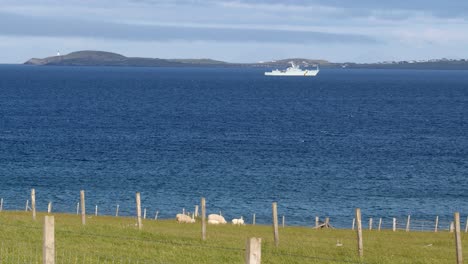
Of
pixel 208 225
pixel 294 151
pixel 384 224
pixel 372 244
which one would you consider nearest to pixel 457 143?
pixel 294 151

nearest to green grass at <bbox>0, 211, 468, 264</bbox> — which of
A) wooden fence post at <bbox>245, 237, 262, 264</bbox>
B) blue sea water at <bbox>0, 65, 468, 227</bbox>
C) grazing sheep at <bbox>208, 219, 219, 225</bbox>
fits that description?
wooden fence post at <bbox>245, 237, 262, 264</bbox>

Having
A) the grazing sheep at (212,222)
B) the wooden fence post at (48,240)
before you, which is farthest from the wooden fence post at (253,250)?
the grazing sheep at (212,222)

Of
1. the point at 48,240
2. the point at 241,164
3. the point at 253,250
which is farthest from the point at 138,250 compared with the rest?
the point at 241,164

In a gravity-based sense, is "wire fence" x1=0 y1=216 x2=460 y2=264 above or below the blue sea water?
above

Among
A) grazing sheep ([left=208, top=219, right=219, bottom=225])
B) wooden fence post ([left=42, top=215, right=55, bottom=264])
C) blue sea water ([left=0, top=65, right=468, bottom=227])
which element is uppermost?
wooden fence post ([left=42, top=215, right=55, bottom=264])

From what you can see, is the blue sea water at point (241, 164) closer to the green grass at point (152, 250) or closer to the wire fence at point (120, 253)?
the green grass at point (152, 250)

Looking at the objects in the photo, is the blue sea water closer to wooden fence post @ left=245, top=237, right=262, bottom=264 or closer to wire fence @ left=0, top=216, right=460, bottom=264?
wire fence @ left=0, top=216, right=460, bottom=264

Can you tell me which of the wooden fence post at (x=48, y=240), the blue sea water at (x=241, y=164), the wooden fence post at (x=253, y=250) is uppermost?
the wooden fence post at (x=253, y=250)

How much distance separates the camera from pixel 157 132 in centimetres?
14425

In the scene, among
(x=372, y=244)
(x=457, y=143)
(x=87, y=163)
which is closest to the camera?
(x=372, y=244)

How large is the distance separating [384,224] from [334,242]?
3015 centimetres

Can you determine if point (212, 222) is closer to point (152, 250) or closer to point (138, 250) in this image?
point (152, 250)

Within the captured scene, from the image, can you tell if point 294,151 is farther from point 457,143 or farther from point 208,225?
point 208,225

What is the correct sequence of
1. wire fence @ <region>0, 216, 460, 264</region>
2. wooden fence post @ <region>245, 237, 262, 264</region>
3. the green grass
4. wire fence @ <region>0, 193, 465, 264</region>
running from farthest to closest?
the green grass < wire fence @ <region>0, 193, 465, 264</region> < wire fence @ <region>0, 216, 460, 264</region> < wooden fence post @ <region>245, 237, 262, 264</region>
